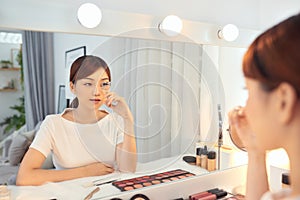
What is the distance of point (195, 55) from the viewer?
48.3 inches

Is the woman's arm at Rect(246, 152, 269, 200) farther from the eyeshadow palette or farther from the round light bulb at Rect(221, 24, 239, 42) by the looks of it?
the round light bulb at Rect(221, 24, 239, 42)

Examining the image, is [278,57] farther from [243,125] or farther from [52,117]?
[52,117]

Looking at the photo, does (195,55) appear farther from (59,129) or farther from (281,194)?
(281,194)

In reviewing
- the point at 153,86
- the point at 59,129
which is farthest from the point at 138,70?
the point at 59,129

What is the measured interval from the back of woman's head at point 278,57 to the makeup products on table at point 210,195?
0.80 m

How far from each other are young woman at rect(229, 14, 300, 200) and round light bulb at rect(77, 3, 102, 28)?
0.62 meters

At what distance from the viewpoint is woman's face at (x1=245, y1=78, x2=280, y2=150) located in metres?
0.48

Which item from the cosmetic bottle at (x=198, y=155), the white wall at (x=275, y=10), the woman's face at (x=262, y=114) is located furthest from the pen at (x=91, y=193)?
the white wall at (x=275, y=10)

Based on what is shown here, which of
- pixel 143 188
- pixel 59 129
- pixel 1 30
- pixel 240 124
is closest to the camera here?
pixel 240 124

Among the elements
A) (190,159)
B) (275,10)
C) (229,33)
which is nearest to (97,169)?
(190,159)

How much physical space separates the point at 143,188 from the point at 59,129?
0.39 meters

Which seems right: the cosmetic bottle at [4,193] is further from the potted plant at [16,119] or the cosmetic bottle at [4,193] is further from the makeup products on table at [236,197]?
the makeup products on table at [236,197]

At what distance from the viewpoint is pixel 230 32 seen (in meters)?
1.29

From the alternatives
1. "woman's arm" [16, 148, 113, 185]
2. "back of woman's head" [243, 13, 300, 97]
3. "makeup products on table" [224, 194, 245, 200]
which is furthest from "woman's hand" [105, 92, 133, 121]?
"back of woman's head" [243, 13, 300, 97]
